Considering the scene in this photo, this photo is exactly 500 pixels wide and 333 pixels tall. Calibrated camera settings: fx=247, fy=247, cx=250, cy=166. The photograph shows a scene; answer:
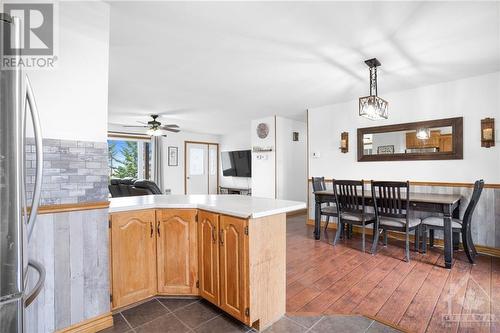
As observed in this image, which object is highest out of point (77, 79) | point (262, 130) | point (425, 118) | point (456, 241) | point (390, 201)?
point (262, 130)

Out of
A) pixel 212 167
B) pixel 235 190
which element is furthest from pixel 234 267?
pixel 212 167

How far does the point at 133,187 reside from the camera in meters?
4.07

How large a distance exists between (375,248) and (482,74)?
270cm

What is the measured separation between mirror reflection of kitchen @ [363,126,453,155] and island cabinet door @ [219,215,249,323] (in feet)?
11.0

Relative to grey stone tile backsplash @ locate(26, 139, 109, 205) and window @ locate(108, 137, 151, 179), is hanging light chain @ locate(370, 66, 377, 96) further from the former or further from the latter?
window @ locate(108, 137, 151, 179)

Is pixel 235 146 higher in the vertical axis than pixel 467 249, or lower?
Answer: higher

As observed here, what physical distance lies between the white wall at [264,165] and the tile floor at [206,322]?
3.88 metres

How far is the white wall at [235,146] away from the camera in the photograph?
25.4 feet

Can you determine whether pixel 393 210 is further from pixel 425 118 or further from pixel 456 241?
pixel 425 118

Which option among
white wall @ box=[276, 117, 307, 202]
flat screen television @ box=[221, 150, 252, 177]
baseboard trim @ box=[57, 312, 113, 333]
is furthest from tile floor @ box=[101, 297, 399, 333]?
flat screen television @ box=[221, 150, 252, 177]

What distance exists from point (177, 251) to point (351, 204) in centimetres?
250

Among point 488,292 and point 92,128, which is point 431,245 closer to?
point 488,292

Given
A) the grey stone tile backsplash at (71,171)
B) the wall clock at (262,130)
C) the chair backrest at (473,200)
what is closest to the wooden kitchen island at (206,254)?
the grey stone tile backsplash at (71,171)

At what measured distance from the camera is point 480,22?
207 cm
